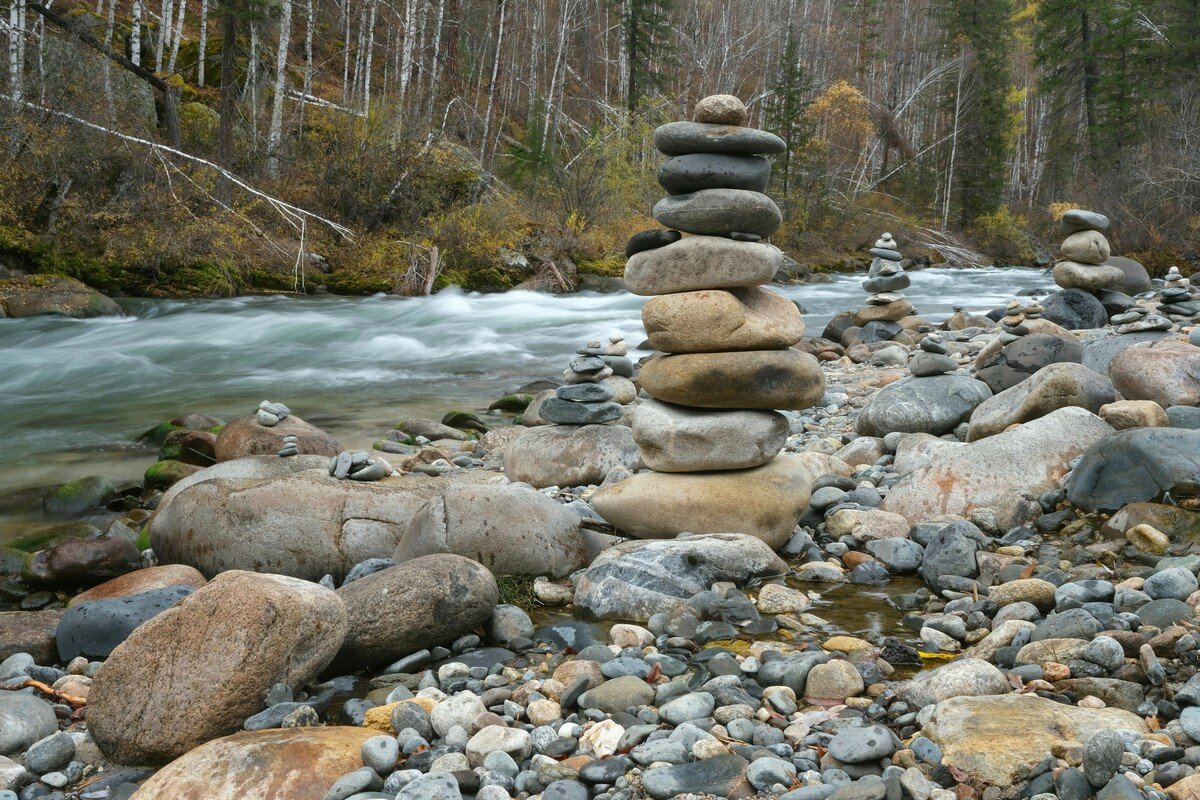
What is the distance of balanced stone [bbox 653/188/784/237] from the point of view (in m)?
5.93

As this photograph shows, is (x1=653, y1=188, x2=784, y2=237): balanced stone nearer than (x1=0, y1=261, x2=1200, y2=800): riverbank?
No

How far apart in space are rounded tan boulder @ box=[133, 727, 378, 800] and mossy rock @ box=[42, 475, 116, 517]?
5.03m

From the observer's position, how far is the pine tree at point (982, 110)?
39.4 m

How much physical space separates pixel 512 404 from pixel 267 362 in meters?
5.18

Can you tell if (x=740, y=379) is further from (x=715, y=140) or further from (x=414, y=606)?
(x=414, y=606)

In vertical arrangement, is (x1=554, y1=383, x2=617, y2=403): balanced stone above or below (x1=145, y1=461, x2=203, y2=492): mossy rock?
above

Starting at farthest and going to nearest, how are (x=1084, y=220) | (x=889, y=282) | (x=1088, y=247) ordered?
(x=889, y=282) → (x=1088, y=247) → (x=1084, y=220)

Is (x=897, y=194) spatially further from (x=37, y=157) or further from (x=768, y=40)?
(x=37, y=157)

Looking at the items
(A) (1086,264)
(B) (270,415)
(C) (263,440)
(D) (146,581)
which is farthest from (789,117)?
(D) (146,581)

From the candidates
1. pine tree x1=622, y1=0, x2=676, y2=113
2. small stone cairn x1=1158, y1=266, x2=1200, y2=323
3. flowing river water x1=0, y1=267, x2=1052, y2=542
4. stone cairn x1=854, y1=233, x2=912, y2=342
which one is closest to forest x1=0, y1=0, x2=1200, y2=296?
pine tree x1=622, y1=0, x2=676, y2=113

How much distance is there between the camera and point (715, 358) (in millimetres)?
5770

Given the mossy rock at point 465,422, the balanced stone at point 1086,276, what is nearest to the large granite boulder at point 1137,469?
the mossy rock at point 465,422

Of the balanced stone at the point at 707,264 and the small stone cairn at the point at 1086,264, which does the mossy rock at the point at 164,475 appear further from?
the small stone cairn at the point at 1086,264

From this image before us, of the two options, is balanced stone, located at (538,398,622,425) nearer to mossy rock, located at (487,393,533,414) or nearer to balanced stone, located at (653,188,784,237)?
balanced stone, located at (653,188,784,237)
